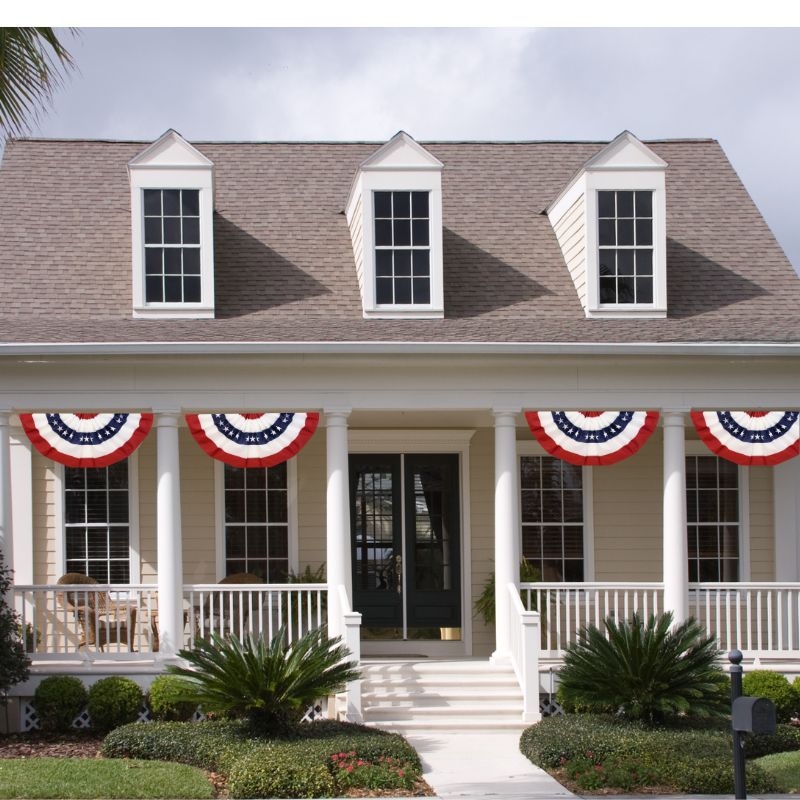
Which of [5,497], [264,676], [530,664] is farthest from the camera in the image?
[5,497]

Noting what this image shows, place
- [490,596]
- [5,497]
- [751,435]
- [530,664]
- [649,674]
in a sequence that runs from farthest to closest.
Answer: [490,596], [751,435], [5,497], [530,664], [649,674]

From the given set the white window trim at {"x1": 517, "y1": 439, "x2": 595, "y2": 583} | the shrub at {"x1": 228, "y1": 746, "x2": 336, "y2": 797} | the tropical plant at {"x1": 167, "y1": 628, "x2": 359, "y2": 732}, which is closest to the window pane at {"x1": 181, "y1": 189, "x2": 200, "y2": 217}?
the white window trim at {"x1": 517, "y1": 439, "x2": 595, "y2": 583}

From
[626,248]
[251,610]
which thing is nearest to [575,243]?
[626,248]

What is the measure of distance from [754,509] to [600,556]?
86.8 inches

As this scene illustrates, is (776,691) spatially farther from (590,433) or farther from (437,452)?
(437,452)

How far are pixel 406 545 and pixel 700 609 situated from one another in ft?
12.9

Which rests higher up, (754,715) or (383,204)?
(383,204)

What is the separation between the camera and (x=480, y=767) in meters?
11.1

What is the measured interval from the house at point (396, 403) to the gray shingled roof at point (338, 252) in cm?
5

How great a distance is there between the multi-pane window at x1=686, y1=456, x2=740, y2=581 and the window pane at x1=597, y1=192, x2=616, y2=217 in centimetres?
373

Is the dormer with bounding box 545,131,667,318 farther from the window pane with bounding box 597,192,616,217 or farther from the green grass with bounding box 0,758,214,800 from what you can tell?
the green grass with bounding box 0,758,214,800

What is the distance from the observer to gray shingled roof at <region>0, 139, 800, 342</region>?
14453 mm

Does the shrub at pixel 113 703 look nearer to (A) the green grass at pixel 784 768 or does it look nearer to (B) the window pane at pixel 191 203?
(B) the window pane at pixel 191 203

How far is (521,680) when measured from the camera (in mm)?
13086
